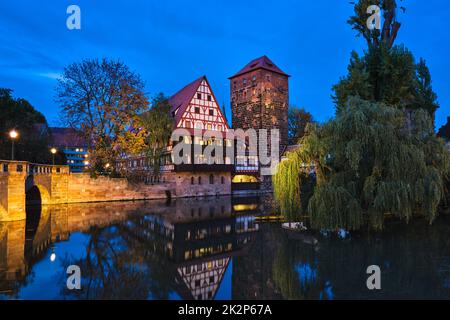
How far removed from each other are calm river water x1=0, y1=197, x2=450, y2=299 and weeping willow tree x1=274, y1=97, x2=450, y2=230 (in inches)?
44.1

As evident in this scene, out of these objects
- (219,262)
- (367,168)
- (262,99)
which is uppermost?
(262,99)

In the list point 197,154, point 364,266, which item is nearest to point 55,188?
point 197,154

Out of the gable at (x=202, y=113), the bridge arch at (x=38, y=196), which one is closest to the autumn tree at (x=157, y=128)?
the gable at (x=202, y=113)

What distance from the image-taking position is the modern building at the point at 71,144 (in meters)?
25.6

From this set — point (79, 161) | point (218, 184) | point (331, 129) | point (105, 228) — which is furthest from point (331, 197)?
point (79, 161)

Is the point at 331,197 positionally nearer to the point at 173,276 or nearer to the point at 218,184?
the point at 173,276

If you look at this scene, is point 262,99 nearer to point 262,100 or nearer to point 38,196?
point 262,100

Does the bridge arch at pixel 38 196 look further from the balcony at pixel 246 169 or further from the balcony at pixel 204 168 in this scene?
the balcony at pixel 246 169

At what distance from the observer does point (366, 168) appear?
36.5 ft

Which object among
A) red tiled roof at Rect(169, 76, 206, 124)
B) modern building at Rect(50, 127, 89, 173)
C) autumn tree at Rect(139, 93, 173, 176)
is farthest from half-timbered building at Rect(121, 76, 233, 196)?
modern building at Rect(50, 127, 89, 173)

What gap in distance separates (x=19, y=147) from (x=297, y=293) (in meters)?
30.1

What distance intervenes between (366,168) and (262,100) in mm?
30984

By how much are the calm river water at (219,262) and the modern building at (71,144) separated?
12817 millimetres

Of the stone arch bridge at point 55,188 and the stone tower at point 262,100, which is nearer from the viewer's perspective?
the stone arch bridge at point 55,188
